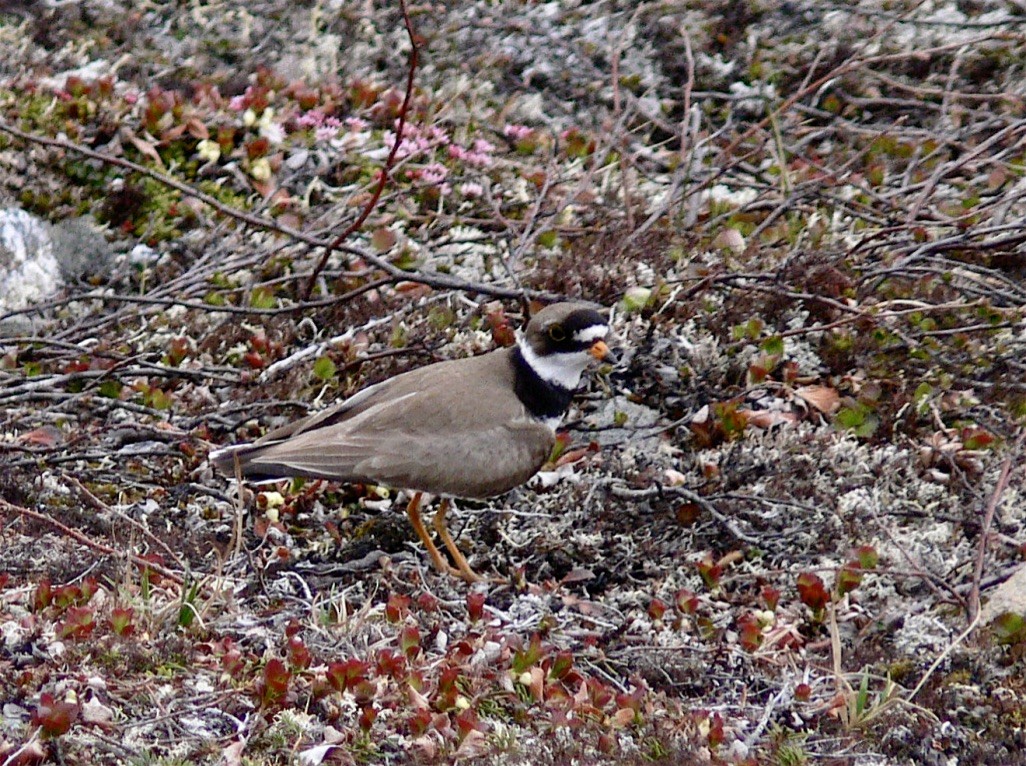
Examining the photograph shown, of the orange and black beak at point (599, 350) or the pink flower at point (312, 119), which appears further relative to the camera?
the pink flower at point (312, 119)

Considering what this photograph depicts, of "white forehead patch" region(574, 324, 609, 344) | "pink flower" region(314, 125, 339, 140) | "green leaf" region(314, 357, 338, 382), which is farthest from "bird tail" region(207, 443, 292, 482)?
"pink flower" region(314, 125, 339, 140)

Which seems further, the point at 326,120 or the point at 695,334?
the point at 326,120

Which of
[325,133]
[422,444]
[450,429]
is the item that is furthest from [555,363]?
[325,133]

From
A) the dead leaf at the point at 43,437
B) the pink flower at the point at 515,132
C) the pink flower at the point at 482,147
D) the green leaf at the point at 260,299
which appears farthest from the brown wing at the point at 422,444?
the pink flower at the point at 515,132

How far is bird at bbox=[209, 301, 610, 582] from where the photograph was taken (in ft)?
20.1

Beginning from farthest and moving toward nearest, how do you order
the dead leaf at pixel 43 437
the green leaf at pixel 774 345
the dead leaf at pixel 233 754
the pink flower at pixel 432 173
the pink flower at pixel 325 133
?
1. the pink flower at pixel 325 133
2. the pink flower at pixel 432 173
3. the green leaf at pixel 774 345
4. the dead leaf at pixel 43 437
5. the dead leaf at pixel 233 754

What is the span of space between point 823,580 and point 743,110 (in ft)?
18.3

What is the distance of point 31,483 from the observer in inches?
256

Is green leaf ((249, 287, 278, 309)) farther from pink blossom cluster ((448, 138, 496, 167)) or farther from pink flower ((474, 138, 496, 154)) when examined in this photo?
pink flower ((474, 138, 496, 154))

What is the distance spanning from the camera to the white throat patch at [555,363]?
258 inches

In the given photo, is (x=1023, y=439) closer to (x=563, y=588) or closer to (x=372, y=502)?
(x=563, y=588)

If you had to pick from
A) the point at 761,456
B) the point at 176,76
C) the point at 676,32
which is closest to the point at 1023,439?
the point at 761,456

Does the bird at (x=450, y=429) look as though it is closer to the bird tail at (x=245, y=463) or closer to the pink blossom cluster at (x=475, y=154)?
the bird tail at (x=245, y=463)

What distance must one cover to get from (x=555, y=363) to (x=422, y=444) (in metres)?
0.81
